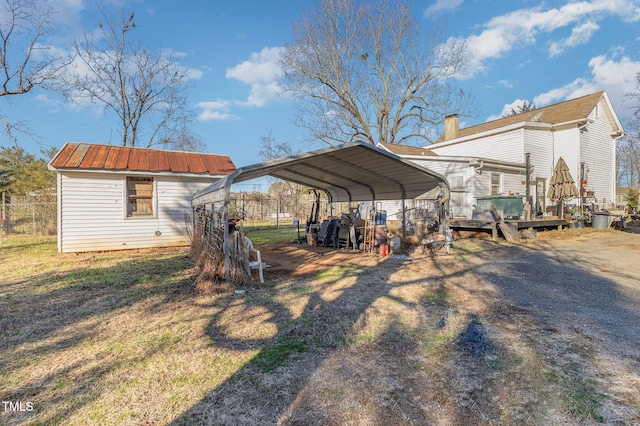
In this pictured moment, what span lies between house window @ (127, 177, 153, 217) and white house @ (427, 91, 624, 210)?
1268 centimetres

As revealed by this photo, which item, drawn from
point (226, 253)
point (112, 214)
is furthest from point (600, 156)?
point (112, 214)

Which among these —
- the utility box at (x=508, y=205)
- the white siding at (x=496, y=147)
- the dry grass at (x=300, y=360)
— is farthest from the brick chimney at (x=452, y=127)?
the dry grass at (x=300, y=360)

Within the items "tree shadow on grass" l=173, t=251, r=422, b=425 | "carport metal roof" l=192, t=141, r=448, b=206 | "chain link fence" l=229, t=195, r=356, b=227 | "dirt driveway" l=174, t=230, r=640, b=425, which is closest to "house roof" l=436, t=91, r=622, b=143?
"carport metal roof" l=192, t=141, r=448, b=206

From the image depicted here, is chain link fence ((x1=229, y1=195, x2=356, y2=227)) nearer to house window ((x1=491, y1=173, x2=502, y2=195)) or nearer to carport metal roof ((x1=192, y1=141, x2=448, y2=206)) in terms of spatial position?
carport metal roof ((x1=192, y1=141, x2=448, y2=206))

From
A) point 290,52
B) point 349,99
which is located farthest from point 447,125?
point 290,52

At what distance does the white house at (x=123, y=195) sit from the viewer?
941cm

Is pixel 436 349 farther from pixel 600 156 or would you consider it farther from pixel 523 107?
pixel 523 107

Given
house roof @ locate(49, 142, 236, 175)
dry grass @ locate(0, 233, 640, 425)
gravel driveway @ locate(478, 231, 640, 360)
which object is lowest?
dry grass @ locate(0, 233, 640, 425)

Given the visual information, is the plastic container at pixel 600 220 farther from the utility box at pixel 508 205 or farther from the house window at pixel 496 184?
the utility box at pixel 508 205

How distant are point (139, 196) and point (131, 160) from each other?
1258mm

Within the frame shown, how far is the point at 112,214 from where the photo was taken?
9977 millimetres

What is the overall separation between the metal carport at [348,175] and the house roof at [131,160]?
5.76ft

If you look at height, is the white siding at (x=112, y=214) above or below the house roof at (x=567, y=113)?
below

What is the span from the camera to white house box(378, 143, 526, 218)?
45.9 ft
